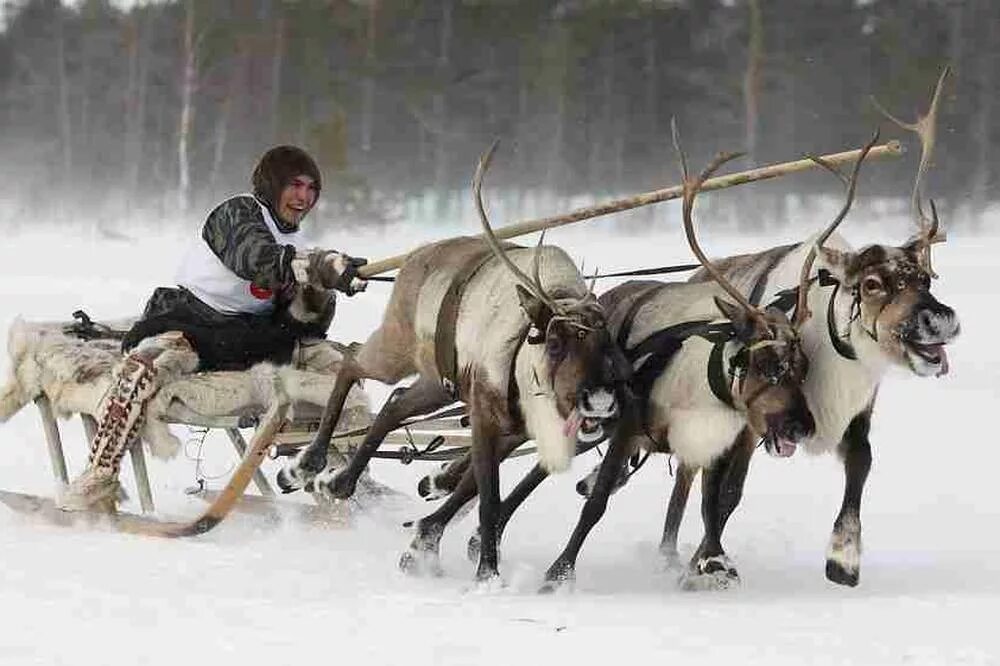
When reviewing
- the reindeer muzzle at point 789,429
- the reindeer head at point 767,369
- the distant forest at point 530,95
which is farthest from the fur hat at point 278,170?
the distant forest at point 530,95

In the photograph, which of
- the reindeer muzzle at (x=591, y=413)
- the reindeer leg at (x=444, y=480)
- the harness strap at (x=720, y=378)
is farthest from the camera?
the reindeer leg at (x=444, y=480)

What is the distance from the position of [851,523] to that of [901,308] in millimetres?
813

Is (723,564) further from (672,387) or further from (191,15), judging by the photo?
(191,15)

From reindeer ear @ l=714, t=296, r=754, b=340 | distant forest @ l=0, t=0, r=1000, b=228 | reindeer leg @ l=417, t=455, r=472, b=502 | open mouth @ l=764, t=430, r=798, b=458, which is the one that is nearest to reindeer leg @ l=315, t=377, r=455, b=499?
reindeer leg @ l=417, t=455, r=472, b=502

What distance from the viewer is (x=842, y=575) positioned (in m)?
6.29

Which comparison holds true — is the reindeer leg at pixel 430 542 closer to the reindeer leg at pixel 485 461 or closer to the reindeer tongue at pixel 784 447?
the reindeer leg at pixel 485 461

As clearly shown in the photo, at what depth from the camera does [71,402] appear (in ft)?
25.9

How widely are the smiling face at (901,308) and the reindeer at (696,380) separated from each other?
27 centimetres

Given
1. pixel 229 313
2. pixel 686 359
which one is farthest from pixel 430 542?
pixel 229 313

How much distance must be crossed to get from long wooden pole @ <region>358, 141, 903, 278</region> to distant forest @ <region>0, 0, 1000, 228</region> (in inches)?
576

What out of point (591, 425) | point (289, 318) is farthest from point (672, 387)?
point (289, 318)

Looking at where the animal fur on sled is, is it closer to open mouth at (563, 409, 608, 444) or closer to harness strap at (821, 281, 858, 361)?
open mouth at (563, 409, 608, 444)

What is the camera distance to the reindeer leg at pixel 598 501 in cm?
627

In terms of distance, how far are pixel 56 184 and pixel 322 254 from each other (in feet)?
72.1
